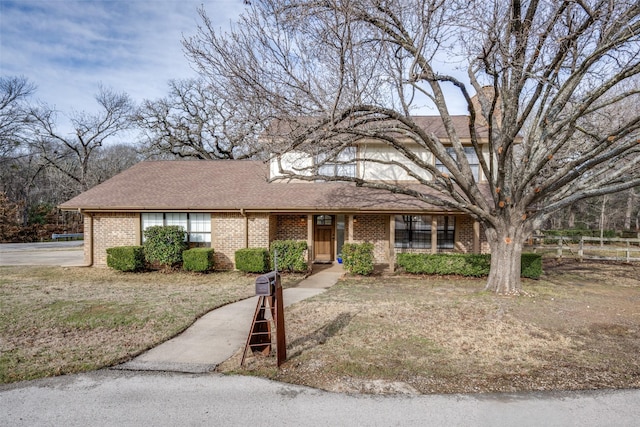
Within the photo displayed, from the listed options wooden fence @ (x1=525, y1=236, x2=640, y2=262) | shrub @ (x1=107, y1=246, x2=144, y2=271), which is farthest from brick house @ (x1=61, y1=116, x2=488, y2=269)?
wooden fence @ (x1=525, y1=236, x2=640, y2=262)

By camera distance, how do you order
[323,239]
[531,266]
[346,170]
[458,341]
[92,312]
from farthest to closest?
[323,239], [346,170], [531,266], [92,312], [458,341]

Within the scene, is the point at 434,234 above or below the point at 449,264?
above

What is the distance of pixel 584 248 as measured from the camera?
17.0m

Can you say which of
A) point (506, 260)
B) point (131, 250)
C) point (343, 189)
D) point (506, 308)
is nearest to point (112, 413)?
point (506, 308)

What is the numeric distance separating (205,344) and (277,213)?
7.97 meters

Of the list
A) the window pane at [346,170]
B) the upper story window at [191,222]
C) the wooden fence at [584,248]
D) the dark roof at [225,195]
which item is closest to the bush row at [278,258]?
the dark roof at [225,195]

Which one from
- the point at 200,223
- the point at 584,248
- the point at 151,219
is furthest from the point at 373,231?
the point at 584,248

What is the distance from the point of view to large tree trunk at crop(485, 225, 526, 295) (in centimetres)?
955

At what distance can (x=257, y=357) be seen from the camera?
17.0 ft

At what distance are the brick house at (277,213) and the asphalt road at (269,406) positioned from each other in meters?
9.02

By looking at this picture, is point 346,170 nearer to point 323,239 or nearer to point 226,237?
point 323,239

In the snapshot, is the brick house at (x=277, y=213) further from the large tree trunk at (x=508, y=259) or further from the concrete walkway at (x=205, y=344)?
the concrete walkway at (x=205, y=344)

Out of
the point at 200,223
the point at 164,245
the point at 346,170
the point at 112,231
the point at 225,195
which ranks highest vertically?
the point at 346,170

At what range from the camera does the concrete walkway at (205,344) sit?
4926 millimetres
